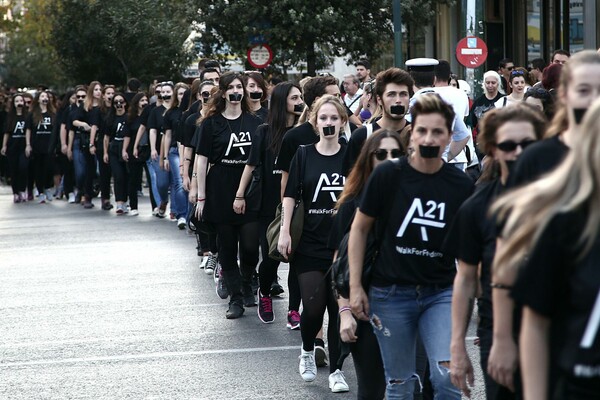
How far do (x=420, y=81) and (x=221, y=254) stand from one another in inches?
84.7

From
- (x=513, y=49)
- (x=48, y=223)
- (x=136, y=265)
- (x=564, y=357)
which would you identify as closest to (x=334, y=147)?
(x=564, y=357)

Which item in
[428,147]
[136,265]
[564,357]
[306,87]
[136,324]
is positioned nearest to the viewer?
[564,357]

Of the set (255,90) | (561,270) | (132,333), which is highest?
(255,90)

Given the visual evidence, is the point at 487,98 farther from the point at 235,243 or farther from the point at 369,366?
the point at 369,366

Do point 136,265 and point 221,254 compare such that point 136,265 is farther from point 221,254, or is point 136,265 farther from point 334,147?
point 334,147

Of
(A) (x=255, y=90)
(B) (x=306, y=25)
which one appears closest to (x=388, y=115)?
(A) (x=255, y=90)

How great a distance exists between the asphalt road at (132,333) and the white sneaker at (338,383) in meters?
0.04

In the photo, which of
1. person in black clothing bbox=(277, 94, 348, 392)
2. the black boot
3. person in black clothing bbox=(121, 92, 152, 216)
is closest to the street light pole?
person in black clothing bbox=(121, 92, 152, 216)

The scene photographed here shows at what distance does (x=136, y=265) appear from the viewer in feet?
44.9

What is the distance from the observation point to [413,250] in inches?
213

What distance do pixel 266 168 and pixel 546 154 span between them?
20.0 feet

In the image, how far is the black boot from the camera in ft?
32.9

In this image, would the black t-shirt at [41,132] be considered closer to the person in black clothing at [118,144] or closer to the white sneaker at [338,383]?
the person in black clothing at [118,144]

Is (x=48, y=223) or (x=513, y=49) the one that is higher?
(x=513, y=49)
